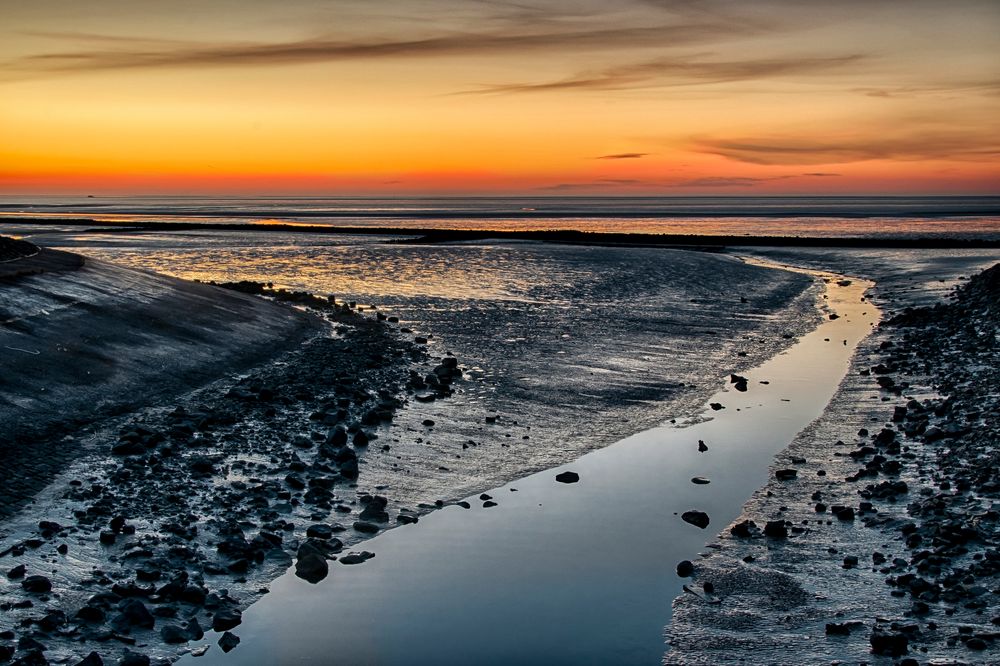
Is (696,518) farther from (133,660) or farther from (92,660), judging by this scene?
(92,660)

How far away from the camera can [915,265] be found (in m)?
52.3

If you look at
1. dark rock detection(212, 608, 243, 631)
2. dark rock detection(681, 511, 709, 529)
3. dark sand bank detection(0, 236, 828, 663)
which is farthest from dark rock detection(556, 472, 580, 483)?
dark rock detection(212, 608, 243, 631)

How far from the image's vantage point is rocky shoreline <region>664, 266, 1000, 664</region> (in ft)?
27.4

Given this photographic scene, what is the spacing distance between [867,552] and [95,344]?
15.5 metres

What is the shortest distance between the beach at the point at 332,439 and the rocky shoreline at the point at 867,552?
0.78ft

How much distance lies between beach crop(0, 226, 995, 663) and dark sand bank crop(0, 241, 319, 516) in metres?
0.29

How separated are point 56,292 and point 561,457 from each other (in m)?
14.2

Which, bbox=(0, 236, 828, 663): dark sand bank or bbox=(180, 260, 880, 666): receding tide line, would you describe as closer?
bbox=(180, 260, 880, 666): receding tide line

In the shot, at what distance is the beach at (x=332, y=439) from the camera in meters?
9.32

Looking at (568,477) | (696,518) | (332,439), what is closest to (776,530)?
(696,518)

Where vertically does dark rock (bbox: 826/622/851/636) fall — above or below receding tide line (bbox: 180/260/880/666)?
above

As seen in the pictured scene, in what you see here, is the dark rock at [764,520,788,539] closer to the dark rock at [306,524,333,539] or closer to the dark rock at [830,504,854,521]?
the dark rock at [830,504,854,521]

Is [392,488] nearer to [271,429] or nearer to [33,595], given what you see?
[271,429]

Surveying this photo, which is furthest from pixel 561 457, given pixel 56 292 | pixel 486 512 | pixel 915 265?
pixel 915 265
